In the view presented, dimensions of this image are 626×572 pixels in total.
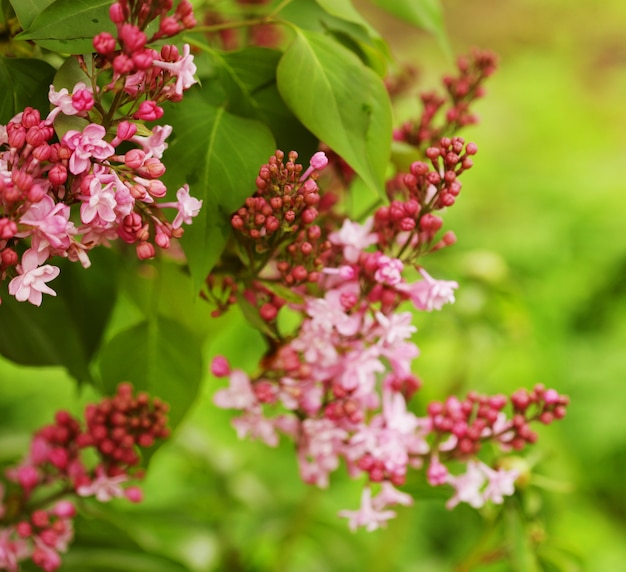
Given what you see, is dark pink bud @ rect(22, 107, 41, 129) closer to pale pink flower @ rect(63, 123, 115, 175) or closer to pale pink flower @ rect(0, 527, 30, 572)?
pale pink flower @ rect(63, 123, 115, 175)

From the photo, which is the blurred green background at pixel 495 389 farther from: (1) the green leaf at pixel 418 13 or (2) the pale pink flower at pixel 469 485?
(1) the green leaf at pixel 418 13

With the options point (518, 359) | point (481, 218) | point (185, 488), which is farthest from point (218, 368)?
point (481, 218)

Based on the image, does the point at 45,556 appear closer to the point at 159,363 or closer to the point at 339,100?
the point at 159,363

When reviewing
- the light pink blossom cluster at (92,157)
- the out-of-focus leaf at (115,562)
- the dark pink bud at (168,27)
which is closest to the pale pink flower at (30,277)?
the light pink blossom cluster at (92,157)

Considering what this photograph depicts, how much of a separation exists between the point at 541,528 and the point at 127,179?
1.32 feet

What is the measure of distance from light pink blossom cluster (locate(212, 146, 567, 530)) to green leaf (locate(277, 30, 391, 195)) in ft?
0.08

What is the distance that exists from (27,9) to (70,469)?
0.30m

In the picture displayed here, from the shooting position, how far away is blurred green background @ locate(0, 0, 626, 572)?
757 millimetres

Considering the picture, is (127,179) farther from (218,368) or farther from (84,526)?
(84,526)

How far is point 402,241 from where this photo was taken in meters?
0.46

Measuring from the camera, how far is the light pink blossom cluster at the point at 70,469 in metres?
0.49

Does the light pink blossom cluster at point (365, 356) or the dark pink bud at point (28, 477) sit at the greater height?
the light pink blossom cluster at point (365, 356)

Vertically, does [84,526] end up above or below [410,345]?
below

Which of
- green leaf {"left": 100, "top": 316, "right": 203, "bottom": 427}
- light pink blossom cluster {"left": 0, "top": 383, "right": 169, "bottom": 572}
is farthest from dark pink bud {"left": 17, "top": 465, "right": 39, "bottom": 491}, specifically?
green leaf {"left": 100, "top": 316, "right": 203, "bottom": 427}
